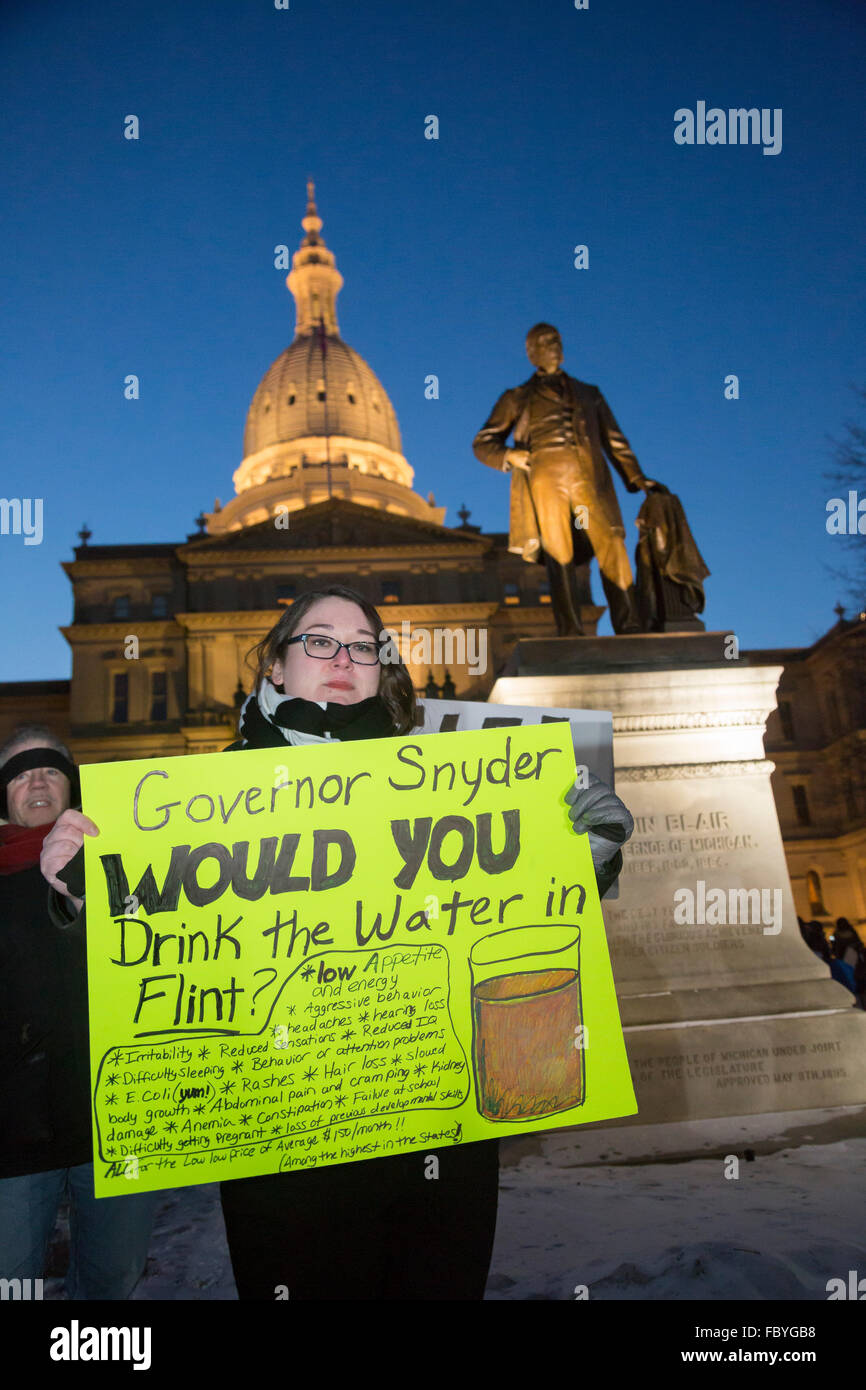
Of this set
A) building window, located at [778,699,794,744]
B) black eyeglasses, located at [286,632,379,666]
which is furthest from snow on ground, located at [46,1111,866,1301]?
building window, located at [778,699,794,744]

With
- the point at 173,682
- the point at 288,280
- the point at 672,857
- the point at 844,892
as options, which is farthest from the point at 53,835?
the point at 288,280

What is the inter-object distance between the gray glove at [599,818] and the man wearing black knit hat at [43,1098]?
62.2 inches

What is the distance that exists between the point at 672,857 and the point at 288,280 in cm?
10497

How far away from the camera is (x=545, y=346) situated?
8.16 m

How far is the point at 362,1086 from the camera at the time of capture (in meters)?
2.64

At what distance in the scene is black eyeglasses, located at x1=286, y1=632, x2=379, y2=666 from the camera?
9.64ft

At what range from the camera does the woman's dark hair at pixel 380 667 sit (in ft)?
9.87

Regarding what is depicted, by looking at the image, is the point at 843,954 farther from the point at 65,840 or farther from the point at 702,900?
the point at 65,840

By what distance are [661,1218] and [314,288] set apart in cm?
10409

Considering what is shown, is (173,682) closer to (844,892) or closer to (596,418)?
(844,892)

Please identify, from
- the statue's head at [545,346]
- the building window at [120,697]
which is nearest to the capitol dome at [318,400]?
the building window at [120,697]

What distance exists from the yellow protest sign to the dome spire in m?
98.1
